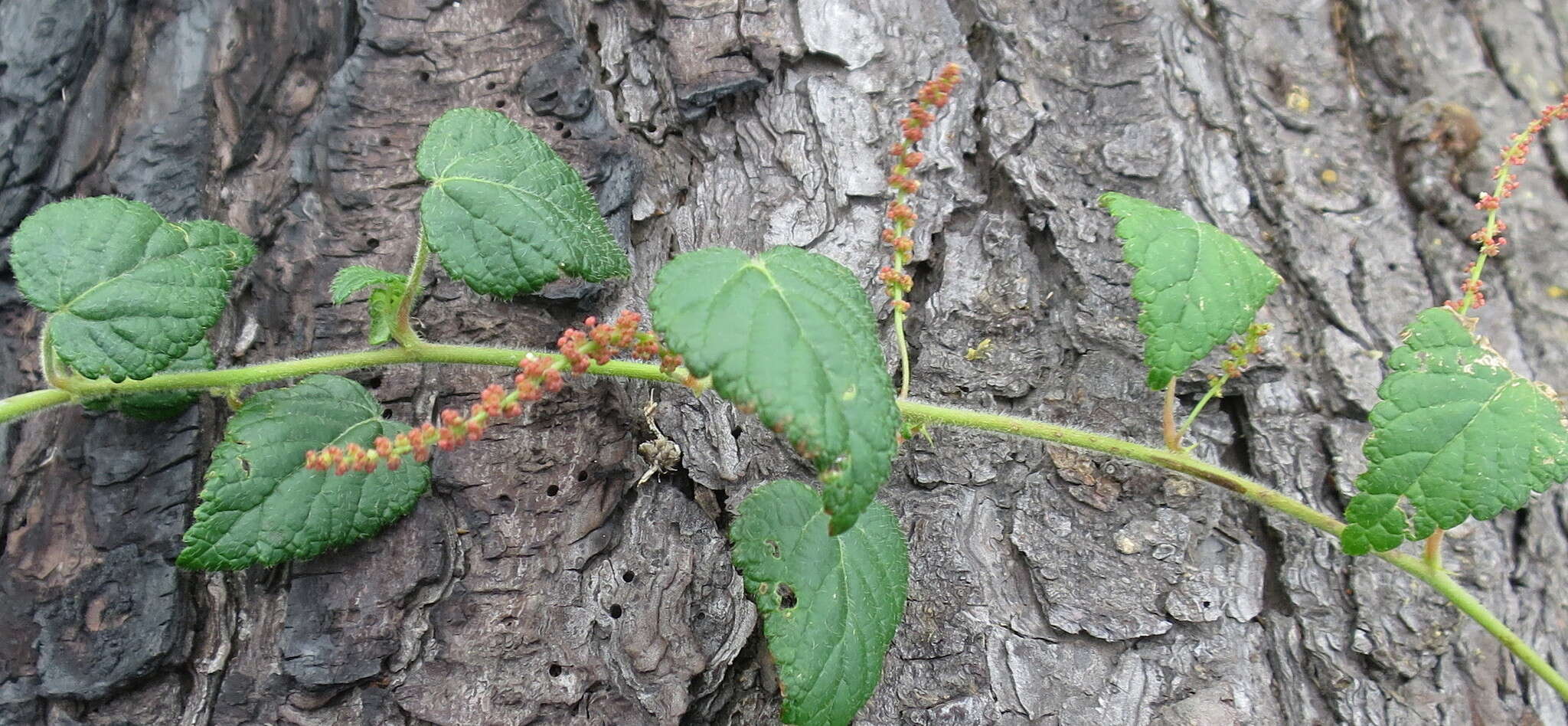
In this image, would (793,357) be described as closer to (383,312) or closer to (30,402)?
(383,312)

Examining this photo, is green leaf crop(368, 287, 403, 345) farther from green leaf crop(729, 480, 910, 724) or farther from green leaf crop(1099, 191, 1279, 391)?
green leaf crop(1099, 191, 1279, 391)

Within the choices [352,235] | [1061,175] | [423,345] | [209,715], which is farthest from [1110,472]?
[209,715]

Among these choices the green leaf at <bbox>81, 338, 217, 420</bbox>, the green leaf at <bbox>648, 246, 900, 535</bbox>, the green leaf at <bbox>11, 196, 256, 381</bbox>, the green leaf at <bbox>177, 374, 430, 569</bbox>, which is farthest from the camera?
the green leaf at <bbox>81, 338, 217, 420</bbox>

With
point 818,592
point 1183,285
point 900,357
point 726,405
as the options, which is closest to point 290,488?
point 726,405

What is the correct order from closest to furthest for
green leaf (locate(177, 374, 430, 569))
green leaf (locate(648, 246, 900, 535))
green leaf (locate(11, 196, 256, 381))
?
green leaf (locate(648, 246, 900, 535)) < green leaf (locate(11, 196, 256, 381)) < green leaf (locate(177, 374, 430, 569))

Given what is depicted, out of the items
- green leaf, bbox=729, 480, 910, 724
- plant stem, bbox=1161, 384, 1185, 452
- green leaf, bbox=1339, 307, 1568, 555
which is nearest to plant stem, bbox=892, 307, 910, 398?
green leaf, bbox=729, 480, 910, 724
